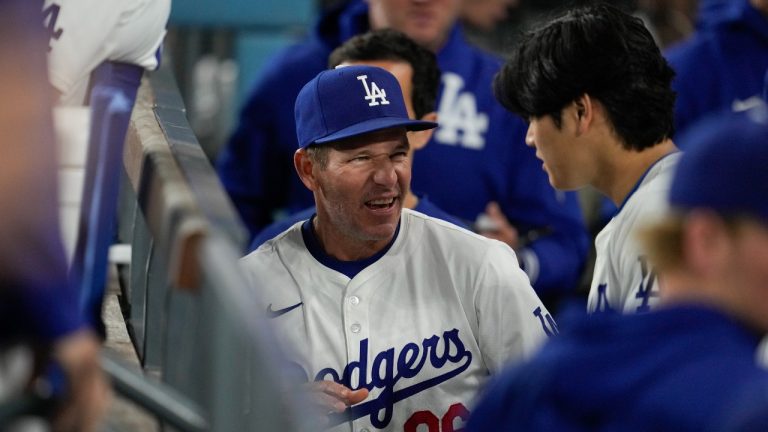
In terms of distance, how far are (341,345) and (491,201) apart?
1.94 metres

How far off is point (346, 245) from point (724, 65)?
263cm

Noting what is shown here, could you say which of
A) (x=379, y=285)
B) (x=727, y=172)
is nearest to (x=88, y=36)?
(x=379, y=285)

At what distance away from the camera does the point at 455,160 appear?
18.7 feet

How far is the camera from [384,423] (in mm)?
3842

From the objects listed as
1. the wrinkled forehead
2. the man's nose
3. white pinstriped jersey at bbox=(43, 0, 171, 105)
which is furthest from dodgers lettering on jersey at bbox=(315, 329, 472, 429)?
white pinstriped jersey at bbox=(43, 0, 171, 105)

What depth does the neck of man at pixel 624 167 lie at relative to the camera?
4.12 m

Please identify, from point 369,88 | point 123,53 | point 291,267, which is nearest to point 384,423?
point 291,267

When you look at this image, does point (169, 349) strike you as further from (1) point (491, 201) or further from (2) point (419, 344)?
(1) point (491, 201)

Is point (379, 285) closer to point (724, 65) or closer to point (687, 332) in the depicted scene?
point (687, 332)

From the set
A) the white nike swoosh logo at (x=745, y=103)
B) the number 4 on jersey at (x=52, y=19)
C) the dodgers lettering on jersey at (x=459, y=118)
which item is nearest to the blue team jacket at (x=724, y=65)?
the white nike swoosh logo at (x=745, y=103)

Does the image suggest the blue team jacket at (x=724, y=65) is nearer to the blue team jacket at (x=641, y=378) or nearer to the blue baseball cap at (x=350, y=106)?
the blue baseball cap at (x=350, y=106)

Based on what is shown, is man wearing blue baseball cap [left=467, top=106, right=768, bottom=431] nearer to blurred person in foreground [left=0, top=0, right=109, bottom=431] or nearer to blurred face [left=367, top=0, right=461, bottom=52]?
blurred person in foreground [left=0, top=0, right=109, bottom=431]

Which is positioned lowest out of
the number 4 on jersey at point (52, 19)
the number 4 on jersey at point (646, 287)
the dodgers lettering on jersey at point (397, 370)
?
the dodgers lettering on jersey at point (397, 370)

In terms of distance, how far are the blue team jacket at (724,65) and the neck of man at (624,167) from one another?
1968 mm
